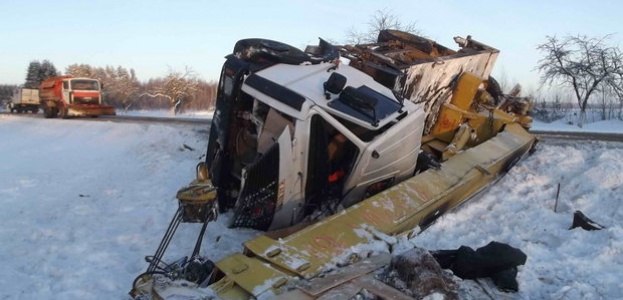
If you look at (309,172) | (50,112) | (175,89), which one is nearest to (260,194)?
(309,172)

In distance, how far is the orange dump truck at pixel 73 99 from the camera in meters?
21.5

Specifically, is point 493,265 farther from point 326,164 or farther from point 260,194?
point 260,194

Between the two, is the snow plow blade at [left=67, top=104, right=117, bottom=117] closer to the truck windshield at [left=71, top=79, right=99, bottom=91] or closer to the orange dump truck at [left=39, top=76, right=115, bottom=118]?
the orange dump truck at [left=39, top=76, right=115, bottom=118]

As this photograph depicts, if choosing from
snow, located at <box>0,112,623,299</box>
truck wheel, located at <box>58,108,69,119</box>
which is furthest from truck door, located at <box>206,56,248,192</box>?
truck wheel, located at <box>58,108,69,119</box>

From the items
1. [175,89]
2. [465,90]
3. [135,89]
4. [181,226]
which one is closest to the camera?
[181,226]

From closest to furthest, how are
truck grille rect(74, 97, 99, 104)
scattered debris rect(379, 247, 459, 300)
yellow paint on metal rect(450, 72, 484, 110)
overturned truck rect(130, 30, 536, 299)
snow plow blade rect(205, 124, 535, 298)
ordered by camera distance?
1. scattered debris rect(379, 247, 459, 300)
2. snow plow blade rect(205, 124, 535, 298)
3. overturned truck rect(130, 30, 536, 299)
4. yellow paint on metal rect(450, 72, 484, 110)
5. truck grille rect(74, 97, 99, 104)

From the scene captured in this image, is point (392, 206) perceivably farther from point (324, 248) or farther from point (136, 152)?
point (136, 152)

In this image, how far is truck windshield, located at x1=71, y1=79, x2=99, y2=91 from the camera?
22273 millimetres

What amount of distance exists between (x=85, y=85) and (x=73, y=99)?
1.15m

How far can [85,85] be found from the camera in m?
22.6

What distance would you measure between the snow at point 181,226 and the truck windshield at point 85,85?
42.5ft

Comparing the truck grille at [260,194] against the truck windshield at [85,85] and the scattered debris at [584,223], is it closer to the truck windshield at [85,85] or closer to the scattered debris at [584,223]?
the scattered debris at [584,223]

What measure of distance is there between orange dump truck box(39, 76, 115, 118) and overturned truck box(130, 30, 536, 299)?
1740 cm

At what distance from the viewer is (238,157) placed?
6.13 m
